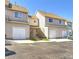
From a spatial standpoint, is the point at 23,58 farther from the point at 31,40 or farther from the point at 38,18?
the point at 38,18

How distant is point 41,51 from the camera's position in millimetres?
1348

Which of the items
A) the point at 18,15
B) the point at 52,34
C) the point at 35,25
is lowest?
the point at 52,34

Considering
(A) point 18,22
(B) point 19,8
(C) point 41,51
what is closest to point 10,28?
(A) point 18,22

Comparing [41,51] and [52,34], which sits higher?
[52,34]

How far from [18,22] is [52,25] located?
44 cm

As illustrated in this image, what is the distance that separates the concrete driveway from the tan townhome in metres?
0.13

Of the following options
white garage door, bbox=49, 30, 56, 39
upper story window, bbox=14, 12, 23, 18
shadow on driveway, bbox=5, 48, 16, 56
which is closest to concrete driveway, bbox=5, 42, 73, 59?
shadow on driveway, bbox=5, 48, 16, 56

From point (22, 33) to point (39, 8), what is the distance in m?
0.38

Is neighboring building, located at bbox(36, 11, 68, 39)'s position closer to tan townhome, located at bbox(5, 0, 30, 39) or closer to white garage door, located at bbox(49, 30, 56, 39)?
white garage door, located at bbox(49, 30, 56, 39)

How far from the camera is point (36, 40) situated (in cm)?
143

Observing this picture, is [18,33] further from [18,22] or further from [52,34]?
[52,34]

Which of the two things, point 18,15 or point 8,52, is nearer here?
point 8,52

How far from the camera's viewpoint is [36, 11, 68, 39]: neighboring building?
4.78 ft
